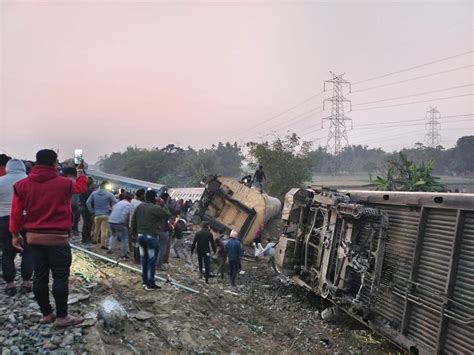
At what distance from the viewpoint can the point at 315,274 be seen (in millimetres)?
8602

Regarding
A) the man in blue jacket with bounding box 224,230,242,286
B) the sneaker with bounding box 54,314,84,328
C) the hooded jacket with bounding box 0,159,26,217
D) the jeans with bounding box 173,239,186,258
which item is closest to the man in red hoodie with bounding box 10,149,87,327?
the sneaker with bounding box 54,314,84,328

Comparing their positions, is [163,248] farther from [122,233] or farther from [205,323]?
[205,323]

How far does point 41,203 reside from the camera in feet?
14.1

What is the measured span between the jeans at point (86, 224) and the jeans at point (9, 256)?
4716 millimetres

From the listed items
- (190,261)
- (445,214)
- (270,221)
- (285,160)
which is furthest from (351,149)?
(445,214)

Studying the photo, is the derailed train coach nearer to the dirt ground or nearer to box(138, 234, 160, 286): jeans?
the dirt ground

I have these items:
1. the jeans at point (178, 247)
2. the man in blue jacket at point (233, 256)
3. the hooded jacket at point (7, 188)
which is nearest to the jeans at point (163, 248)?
the man in blue jacket at point (233, 256)

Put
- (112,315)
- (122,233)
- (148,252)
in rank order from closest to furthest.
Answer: (112,315), (148,252), (122,233)

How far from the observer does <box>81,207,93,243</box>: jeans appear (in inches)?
400

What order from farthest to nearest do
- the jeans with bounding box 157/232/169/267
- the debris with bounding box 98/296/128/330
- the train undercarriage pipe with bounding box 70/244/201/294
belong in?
the jeans with bounding box 157/232/169/267 < the train undercarriage pipe with bounding box 70/244/201/294 < the debris with bounding box 98/296/128/330

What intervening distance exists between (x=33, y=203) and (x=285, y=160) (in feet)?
77.8

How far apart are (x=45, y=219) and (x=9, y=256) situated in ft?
4.84

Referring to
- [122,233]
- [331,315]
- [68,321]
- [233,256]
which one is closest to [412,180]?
[233,256]

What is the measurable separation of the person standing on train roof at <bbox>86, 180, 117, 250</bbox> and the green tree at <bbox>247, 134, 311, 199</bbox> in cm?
1761
